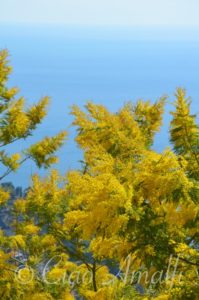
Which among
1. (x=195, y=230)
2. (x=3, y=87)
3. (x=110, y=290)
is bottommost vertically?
(x=110, y=290)

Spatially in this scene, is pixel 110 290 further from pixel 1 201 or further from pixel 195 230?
pixel 1 201

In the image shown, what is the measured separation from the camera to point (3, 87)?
14734mm

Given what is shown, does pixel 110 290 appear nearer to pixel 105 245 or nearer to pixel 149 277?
pixel 149 277

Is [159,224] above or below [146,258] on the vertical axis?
above

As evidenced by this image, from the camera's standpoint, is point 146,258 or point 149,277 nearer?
point 146,258

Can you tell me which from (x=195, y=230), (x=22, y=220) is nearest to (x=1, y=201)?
(x=22, y=220)

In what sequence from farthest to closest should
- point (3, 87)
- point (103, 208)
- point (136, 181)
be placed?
point (3, 87)
point (136, 181)
point (103, 208)

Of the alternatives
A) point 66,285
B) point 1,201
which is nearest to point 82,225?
point 66,285

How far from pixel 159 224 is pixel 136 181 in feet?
1.98

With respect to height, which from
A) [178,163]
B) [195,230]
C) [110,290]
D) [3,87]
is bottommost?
[110,290]

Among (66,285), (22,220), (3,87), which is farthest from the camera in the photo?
(22,220)

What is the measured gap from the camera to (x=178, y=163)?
247 inches

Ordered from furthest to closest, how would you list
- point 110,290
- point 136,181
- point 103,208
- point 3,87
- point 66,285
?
point 3,87 < point 66,285 < point 110,290 < point 136,181 < point 103,208

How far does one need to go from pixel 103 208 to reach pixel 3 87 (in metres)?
9.70
